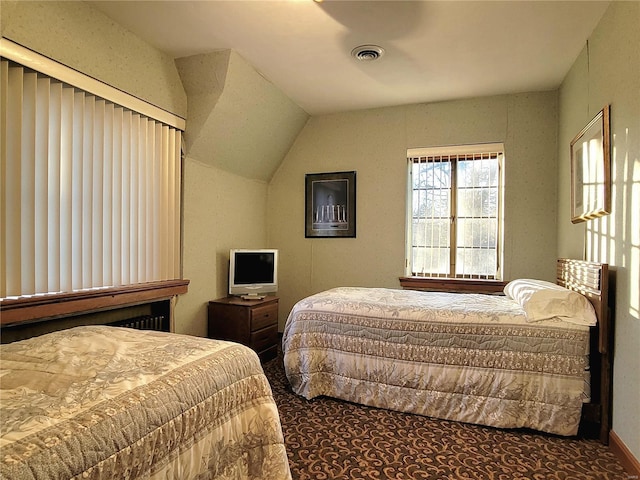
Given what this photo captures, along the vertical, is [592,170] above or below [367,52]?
below

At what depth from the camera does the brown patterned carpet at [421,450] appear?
200 cm

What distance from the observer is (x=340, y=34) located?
2713 millimetres

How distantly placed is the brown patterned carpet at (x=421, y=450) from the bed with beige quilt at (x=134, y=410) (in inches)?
25.1

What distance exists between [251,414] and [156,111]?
2.49 m

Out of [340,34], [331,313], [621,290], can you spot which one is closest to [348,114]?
[340,34]

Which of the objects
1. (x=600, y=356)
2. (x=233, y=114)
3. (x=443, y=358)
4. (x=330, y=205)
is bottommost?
(x=443, y=358)

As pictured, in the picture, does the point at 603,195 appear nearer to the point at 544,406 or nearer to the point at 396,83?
the point at 544,406

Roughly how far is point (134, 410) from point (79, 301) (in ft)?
5.21

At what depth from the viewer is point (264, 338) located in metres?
3.80

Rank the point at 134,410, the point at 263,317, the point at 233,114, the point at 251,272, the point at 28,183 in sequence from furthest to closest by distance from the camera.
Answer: the point at 251,272
the point at 263,317
the point at 233,114
the point at 28,183
the point at 134,410

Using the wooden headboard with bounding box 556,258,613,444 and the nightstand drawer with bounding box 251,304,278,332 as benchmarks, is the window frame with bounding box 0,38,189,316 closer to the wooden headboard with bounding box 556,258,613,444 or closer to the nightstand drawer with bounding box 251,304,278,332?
the nightstand drawer with bounding box 251,304,278,332

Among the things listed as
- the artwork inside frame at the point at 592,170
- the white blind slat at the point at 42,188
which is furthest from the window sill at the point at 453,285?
the white blind slat at the point at 42,188

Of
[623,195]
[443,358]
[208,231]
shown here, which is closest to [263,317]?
[208,231]

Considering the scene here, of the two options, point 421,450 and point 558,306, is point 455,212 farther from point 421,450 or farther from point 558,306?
point 421,450
